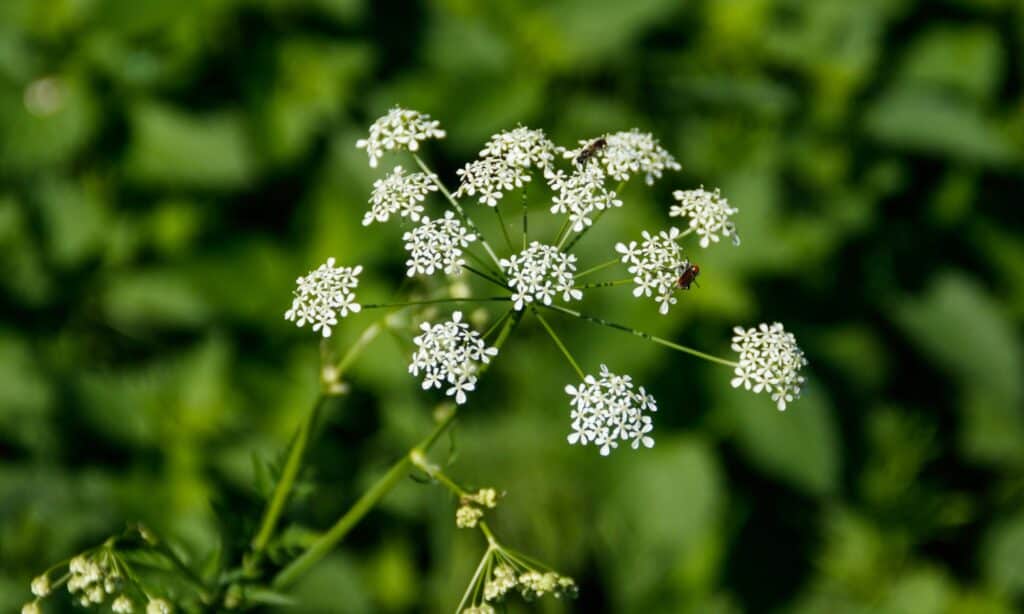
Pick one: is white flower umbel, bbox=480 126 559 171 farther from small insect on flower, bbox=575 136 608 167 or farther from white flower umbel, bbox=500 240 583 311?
white flower umbel, bbox=500 240 583 311

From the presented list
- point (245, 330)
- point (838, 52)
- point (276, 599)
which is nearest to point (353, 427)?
point (245, 330)

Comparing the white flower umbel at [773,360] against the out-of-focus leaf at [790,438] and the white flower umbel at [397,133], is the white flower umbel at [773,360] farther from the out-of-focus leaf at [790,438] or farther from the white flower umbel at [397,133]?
the out-of-focus leaf at [790,438]

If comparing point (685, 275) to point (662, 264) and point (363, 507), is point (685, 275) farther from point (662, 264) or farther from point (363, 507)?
point (363, 507)

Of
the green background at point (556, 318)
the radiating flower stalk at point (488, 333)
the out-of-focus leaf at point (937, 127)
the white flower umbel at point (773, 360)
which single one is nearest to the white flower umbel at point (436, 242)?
the radiating flower stalk at point (488, 333)

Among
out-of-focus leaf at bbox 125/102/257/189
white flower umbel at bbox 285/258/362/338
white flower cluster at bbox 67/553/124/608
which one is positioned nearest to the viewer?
white flower cluster at bbox 67/553/124/608

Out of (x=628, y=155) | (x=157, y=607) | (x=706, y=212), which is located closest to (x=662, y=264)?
(x=706, y=212)

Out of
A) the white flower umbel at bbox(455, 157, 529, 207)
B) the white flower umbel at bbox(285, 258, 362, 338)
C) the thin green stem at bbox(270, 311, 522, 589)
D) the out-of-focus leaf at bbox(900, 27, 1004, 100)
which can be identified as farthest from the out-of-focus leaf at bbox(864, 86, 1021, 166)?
the white flower umbel at bbox(285, 258, 362, 338)
